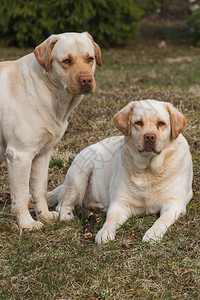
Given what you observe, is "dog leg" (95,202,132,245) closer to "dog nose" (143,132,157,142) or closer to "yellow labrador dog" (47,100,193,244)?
"yellow labrador dog" (47,100,193,244)

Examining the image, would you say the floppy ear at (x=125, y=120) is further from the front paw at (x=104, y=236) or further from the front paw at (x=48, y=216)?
the front paw at (x=48, y=216)

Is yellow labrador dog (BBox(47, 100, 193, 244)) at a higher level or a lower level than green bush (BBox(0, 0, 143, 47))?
higher

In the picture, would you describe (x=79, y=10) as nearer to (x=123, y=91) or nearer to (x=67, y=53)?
(x=123, y=91)

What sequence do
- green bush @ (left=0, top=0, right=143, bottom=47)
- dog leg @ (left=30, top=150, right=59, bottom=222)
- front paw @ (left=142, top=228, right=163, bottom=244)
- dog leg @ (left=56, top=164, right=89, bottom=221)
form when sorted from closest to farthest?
front paw @ (left=142, top=228, right=163, bottom=244), dog leg @ (left=30, top=150, right=59, bottom=222), dog leg @ (left=56, top=164, right=89, bottom=221), green bush @ (left=0, top=0, right=143, bottom=47)

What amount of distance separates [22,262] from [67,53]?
161 cm

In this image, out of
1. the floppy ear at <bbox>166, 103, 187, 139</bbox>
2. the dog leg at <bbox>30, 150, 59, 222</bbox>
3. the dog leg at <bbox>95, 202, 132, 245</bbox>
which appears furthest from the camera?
the dog leg at <bbox>30, 150, 59, 222</bbox>

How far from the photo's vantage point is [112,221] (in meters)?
3.69

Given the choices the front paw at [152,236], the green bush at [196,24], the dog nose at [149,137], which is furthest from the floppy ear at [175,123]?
the green bush at [196,24]

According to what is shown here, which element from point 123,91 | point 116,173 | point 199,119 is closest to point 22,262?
point 116,173

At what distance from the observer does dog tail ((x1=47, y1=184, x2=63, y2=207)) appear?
4437mm

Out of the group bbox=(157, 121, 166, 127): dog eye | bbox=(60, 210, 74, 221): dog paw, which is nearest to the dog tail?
bbox=(60, 210, 74, 221): dog paw

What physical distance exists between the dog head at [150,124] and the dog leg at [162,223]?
49 centimetres

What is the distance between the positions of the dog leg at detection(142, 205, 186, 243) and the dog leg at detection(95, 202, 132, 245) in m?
0.27

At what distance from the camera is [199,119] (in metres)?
6.20
